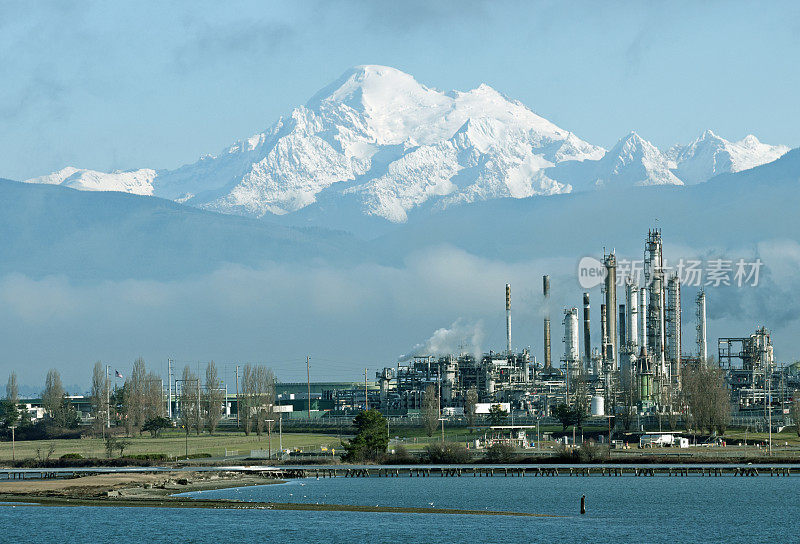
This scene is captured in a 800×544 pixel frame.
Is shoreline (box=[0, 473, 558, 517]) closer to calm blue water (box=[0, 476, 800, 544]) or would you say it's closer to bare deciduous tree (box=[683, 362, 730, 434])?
calm blue water (box=[0, 476, 800, 544])

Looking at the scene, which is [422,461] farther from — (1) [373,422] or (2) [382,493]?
(2) [382,493]

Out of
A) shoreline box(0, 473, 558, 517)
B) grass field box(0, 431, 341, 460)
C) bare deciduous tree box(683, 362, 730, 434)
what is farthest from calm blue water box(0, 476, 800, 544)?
grass field box(0, 431, 341, 460)

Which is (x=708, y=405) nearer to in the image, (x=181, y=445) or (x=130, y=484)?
(x=181, y=445)

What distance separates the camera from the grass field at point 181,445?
550 ft

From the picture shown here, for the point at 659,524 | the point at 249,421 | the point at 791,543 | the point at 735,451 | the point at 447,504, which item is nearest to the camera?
the point at 791,543

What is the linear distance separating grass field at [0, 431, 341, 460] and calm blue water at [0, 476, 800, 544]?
47602 millimetres

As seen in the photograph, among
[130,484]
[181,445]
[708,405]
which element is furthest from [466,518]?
[181,445]

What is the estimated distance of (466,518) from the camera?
322 feet

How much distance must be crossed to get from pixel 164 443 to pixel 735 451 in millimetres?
80240

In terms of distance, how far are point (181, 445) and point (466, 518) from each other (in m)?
87.2

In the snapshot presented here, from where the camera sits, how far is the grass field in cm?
16750

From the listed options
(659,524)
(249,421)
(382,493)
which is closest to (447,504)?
(382,493)

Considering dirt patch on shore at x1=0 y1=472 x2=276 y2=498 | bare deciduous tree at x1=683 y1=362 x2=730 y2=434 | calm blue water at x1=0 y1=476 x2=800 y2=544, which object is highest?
bare deciduous tree at x1=683 y1=362 x2=730 y2=434

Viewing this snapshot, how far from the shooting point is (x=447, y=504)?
355ft
